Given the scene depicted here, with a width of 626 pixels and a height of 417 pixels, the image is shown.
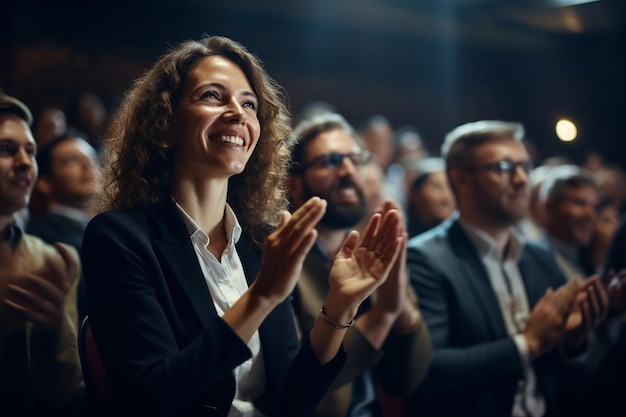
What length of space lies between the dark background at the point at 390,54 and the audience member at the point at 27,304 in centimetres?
227

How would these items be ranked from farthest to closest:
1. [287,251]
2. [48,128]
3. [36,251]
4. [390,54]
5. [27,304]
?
[390,54] < [48,128] < [36,251] < [27,304] < [287,251]

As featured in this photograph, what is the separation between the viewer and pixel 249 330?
1.10 m

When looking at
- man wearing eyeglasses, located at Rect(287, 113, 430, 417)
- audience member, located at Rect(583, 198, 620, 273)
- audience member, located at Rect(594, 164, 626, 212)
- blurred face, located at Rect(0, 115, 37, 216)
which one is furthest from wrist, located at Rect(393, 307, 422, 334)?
audience member, located at Rect(594, 164, 626, 212)

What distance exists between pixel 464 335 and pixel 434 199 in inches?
47.9

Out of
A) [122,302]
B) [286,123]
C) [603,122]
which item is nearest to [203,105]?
[286,123]

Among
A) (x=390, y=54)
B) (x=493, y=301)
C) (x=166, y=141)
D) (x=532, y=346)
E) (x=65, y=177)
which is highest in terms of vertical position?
(x=390, y=54)

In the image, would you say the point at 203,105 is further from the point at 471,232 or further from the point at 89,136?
the point at 89,136

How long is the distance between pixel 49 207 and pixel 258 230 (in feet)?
3.79

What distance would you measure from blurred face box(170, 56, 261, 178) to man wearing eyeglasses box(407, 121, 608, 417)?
1015mm

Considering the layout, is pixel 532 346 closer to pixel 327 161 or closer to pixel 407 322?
pixel 407 322

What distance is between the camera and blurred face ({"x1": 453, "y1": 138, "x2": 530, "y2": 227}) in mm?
2232

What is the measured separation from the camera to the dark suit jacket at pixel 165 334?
3.55 feet

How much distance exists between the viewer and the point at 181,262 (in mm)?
1218

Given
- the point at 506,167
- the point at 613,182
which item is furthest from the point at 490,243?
the point at 613,182
